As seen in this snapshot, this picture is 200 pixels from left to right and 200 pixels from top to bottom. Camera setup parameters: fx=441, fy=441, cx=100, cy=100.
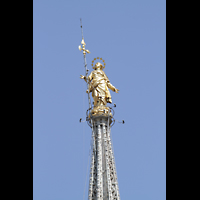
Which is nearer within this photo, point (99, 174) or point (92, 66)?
point (99, 174)

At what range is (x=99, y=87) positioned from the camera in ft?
121

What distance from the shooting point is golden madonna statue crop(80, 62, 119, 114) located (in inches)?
1425

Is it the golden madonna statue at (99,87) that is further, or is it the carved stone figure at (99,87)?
the carved stone figure at (99,87)

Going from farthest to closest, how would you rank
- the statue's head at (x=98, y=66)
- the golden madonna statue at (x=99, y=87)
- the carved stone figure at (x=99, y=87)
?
the statue's head at (x=98, y=66) < the carved stone figure at (x=99, y=87) < the golden madonna statue at (x=99, y=87)

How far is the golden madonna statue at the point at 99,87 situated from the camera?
1425 inches

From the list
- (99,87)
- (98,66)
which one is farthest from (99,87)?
(98,66)

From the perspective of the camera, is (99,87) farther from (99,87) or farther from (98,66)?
(98,66)

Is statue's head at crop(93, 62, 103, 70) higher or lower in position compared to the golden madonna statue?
higher

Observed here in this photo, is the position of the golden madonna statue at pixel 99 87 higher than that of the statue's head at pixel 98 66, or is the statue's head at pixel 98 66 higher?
the statue's head at pixel 98 66
